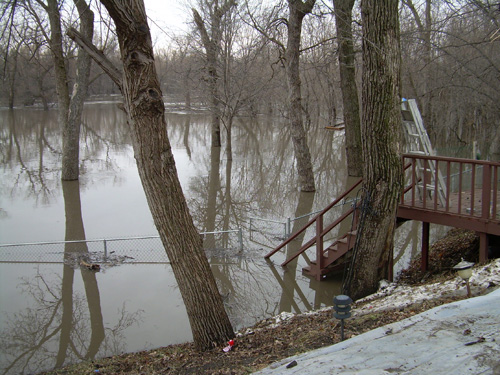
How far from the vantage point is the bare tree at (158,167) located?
5301 mm

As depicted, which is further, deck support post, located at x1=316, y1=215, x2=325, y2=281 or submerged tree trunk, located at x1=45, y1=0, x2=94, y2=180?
submerged tree trunk, located at x1=45, y1=0, x2=94, y2=180

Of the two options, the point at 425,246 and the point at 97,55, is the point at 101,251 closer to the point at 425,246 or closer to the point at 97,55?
the point at 97,55

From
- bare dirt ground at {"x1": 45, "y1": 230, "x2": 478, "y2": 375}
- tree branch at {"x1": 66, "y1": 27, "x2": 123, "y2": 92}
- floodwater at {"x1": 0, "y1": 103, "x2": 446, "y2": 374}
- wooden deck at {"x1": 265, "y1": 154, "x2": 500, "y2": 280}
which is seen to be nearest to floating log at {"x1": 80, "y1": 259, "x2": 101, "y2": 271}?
floodwater at {"x1": 0, "y1": 103, "x2": 446, "y2": 374}

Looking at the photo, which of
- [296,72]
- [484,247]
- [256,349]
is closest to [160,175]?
[256,349]

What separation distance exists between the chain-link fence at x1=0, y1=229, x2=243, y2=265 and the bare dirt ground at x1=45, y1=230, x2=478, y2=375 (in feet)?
13.0

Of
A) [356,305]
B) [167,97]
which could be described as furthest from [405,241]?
[167,97]

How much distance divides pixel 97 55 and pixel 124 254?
21.4 ft

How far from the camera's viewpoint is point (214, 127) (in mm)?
29703

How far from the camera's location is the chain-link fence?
35.0 ft

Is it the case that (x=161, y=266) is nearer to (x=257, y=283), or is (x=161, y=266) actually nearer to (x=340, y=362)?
(x=257, y=283)

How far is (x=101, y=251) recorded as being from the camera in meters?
11.2

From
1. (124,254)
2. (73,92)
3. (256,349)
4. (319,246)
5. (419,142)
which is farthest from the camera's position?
(73,92)

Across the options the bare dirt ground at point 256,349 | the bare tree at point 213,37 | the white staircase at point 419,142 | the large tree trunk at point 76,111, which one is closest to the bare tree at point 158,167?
the bare dirt ground at point 256,349

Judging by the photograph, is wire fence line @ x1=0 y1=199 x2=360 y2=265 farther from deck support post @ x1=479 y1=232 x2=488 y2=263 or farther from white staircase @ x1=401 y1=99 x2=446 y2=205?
deck support post @ x1=479 y1=232 x2=488 y2=263
